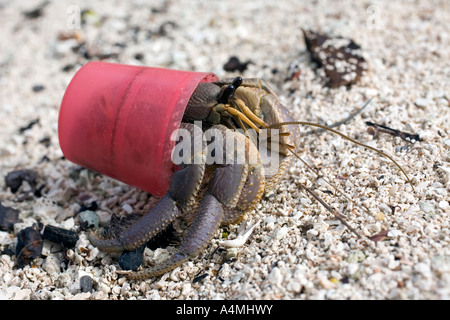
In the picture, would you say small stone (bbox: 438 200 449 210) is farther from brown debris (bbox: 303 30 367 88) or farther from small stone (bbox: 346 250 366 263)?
brown debris (bbox: 303 30 367 88)

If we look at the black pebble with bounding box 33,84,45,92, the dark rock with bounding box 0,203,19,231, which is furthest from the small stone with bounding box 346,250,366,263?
the black pebble with bounding box 33,84,45,92

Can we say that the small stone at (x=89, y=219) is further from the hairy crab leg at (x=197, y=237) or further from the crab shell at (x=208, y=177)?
the hairy crab leg at (x=197, y=237)

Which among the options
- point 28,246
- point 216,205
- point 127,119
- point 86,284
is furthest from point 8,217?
point 216,205

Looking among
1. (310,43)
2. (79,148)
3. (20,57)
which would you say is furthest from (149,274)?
(20,57)

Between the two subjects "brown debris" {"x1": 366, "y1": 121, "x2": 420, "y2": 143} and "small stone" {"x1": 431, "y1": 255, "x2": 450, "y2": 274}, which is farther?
"brown debris" {"x1": 366, "y1": 121, "x2": 420, "y2": 143}

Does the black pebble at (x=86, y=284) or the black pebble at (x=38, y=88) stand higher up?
the black pebble at (x=38, y=88)

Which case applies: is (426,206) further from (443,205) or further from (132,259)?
(132,259)

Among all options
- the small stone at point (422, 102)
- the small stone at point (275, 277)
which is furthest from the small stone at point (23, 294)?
the small stone at point (422, 102)
